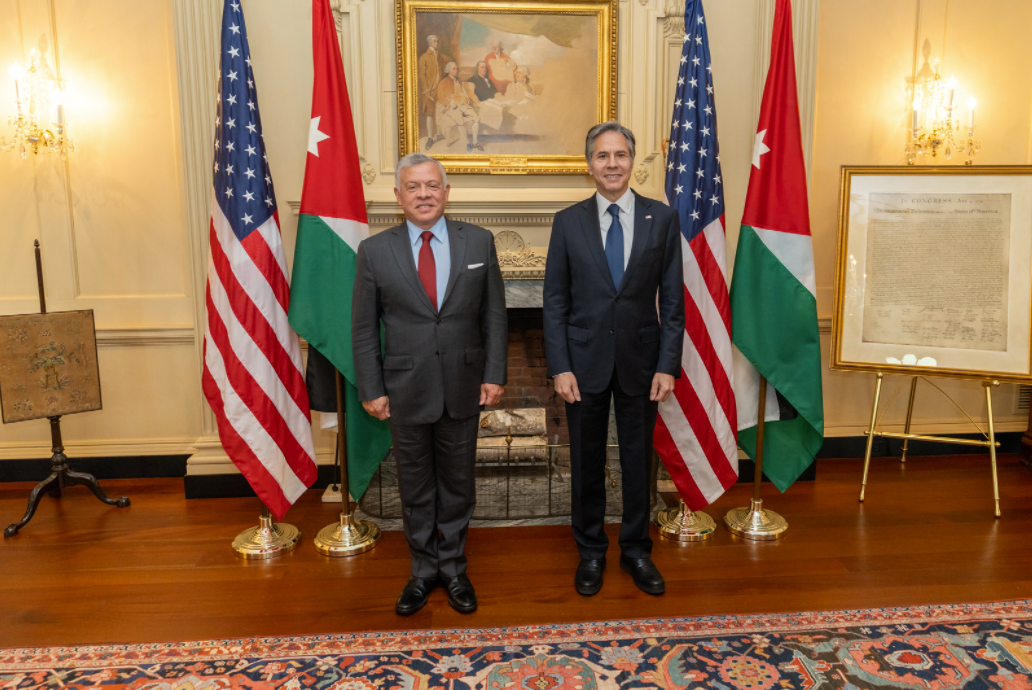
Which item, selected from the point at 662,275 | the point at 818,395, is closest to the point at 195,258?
the point at 662,275

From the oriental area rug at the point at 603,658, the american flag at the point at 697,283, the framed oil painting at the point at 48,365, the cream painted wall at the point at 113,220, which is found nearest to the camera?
the oriental area rug at the point at 603,658

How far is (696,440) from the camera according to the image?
10.7 ft

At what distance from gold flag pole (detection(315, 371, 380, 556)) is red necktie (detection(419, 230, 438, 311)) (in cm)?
94

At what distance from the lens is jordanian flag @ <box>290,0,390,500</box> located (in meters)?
3.11

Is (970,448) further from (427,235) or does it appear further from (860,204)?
(427,235)

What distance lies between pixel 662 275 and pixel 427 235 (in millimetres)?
957

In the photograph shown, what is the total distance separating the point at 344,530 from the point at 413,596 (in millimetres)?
775

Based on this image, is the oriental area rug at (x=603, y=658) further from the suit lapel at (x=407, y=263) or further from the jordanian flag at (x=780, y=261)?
the suit lapel at (x=407, y=263)

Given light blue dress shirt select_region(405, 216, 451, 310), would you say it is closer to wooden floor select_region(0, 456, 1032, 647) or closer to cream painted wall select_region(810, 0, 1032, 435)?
wooden floor select_region(0, 456, 1032, 647)

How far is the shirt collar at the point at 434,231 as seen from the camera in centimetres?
256

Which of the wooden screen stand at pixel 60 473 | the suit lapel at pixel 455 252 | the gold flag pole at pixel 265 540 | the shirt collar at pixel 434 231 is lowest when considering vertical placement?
the gold flag pole at pixel 265 540

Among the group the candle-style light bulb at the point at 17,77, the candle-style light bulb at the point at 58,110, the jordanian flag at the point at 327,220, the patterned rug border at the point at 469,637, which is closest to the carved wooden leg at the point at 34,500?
the patterned rug border at the point at 469,637

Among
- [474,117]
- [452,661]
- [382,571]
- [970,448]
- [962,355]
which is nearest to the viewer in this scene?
[452,661]

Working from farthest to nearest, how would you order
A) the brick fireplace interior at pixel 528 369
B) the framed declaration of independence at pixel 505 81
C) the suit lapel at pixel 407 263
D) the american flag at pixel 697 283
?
the brick fireplace interior at pixel 528 369 < the framed declaration of independence at pixel 505 81 < the american flag at pixel 697 283 < the suit lapel at pixel 407 263
